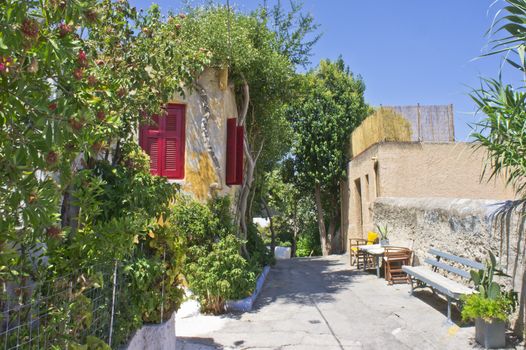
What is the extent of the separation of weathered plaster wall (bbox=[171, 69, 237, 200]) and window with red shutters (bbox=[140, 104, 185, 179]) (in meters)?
0.14

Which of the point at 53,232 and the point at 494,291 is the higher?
the point at 53,232

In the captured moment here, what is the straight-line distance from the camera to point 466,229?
22.3 feet

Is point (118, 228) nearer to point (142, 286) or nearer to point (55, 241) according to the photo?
point (55, 241)

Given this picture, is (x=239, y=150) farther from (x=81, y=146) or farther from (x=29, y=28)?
(x=29, y=28)

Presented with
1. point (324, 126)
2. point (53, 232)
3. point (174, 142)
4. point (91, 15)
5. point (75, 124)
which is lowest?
point (53, 232)

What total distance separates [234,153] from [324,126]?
10020 millimetres

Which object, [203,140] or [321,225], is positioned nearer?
[203,140]

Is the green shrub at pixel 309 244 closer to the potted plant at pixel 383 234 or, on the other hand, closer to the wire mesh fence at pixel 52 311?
the potted plant at pixel 383 234

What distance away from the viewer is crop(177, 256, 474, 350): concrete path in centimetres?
560

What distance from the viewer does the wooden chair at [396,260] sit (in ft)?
31.2

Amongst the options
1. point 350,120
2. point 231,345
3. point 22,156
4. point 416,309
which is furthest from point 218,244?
point 350,120

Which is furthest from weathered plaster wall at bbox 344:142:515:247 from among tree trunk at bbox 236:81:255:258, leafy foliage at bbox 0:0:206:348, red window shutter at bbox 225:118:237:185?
leafy foliage at bbox 0:0:206:348

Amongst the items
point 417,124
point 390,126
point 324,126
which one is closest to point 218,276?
point 390,126

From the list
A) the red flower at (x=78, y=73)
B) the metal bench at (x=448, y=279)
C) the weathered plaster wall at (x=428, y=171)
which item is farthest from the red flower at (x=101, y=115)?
the weathered plaster wall at (x=428, y=171)
